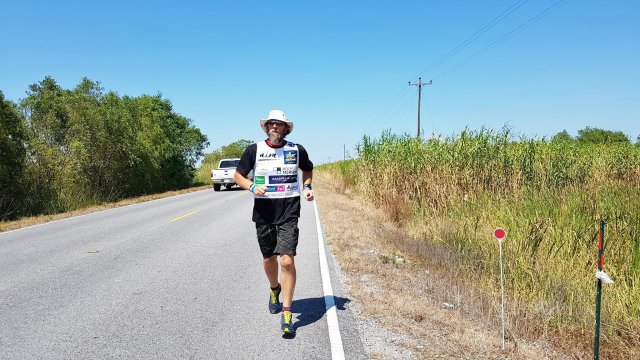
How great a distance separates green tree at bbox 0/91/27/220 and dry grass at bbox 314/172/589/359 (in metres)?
13.1

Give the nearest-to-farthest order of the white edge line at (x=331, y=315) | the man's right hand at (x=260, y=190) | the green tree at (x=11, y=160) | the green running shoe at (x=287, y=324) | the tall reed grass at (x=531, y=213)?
the white edge line at (x=331, y=315) → the green running shoe at (x=287, y=324) → the man's right hand at (x=260, y=190) → the tall reed grass at (x=531, y=213) → the green tree at (x=11, y=160)

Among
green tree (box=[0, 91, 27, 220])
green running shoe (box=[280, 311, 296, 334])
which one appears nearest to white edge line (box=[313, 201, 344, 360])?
green running shoe (box=[280, 311, 296, 334])

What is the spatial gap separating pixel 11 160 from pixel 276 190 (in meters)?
15.7

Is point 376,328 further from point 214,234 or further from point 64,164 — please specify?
point 64,164

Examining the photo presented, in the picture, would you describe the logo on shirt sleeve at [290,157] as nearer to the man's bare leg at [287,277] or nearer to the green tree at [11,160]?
the man's bare leg at [287,277]

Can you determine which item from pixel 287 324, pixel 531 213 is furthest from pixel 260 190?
pixel 531 213

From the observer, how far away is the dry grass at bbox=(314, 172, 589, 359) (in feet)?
12.0

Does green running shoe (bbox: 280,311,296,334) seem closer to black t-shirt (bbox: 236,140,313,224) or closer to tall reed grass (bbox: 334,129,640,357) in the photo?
black t-shirt (bbox: 236,140,313,224)

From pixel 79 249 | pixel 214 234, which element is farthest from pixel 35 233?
pixel 214 234

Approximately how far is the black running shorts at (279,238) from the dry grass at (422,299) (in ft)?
3.97

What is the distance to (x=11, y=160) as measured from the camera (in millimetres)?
15422

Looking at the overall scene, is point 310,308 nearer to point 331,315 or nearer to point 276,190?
point 331,315

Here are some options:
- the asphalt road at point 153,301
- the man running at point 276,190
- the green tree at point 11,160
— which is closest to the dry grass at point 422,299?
the asphalt road at point 153,301

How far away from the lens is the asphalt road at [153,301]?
3.70 meters
